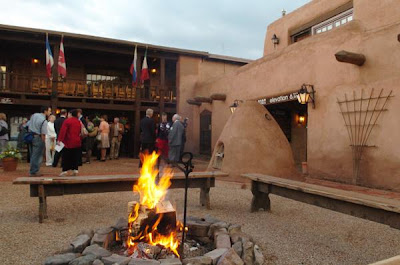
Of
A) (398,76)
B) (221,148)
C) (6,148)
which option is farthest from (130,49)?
(398,76)

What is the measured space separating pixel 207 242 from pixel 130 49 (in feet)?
42.8

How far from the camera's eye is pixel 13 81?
1533cm

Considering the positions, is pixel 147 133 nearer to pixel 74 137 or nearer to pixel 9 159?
pixel 74 137

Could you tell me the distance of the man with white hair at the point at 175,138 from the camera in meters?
9.57

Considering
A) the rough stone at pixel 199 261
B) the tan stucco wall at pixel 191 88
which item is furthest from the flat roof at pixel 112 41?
the rough stone at pixel 199 261

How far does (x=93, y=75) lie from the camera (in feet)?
57.2

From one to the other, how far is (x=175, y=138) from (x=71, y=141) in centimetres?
367

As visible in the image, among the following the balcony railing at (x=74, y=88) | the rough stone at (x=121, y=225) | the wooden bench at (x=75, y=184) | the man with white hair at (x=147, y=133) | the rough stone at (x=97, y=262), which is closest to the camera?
the rough stone at (x=97, y=262)

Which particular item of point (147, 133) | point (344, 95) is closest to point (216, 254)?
point (147, 133)

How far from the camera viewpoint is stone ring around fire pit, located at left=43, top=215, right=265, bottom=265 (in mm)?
2504

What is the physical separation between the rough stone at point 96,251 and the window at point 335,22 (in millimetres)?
11138

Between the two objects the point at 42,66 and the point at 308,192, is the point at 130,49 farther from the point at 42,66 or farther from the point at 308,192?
the point at 308,192

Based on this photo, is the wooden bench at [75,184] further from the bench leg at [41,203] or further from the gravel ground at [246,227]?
the gravel ground at [246,227]

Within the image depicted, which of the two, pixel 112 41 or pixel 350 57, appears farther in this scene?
pixel 112 41
